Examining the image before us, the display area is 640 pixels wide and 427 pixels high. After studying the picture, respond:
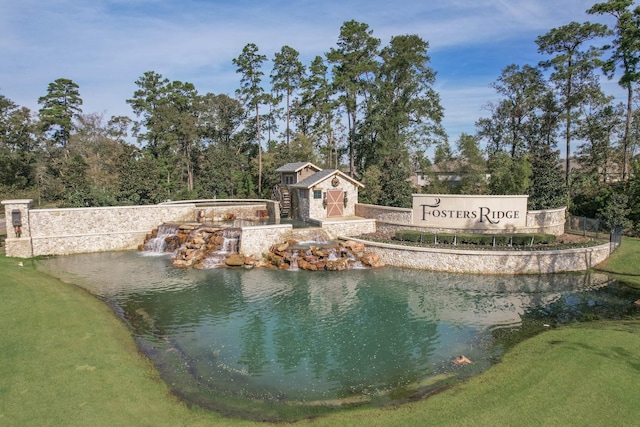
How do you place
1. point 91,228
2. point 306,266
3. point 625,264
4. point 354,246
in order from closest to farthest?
point 625,264 < point 306,266 < point 354,246 < point 91,228

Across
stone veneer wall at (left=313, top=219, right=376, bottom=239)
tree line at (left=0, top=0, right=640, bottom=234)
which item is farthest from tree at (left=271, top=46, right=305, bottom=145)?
stone veneer wall at (left=313, top=219, right=376, bottom=239)

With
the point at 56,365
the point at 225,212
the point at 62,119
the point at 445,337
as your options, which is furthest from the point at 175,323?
the point at 62,119

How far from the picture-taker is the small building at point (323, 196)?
2977 centimetres

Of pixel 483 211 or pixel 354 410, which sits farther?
pixel 483 211

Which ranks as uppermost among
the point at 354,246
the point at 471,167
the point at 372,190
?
the point at 471,167

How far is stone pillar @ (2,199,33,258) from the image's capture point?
24219 millimetres

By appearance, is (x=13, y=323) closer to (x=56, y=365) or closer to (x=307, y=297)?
(x=56, y=365)

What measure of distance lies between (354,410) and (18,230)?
83.4ft

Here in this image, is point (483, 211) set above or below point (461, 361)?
above

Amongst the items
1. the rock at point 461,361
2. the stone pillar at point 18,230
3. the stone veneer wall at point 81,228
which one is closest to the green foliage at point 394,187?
the stone veneer wall at point 81,228

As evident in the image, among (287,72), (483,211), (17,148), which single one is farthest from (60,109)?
(483,211)

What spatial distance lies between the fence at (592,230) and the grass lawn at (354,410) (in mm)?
11242

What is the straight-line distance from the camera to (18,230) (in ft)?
81.1

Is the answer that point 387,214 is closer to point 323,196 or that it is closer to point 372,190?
point 323,196
